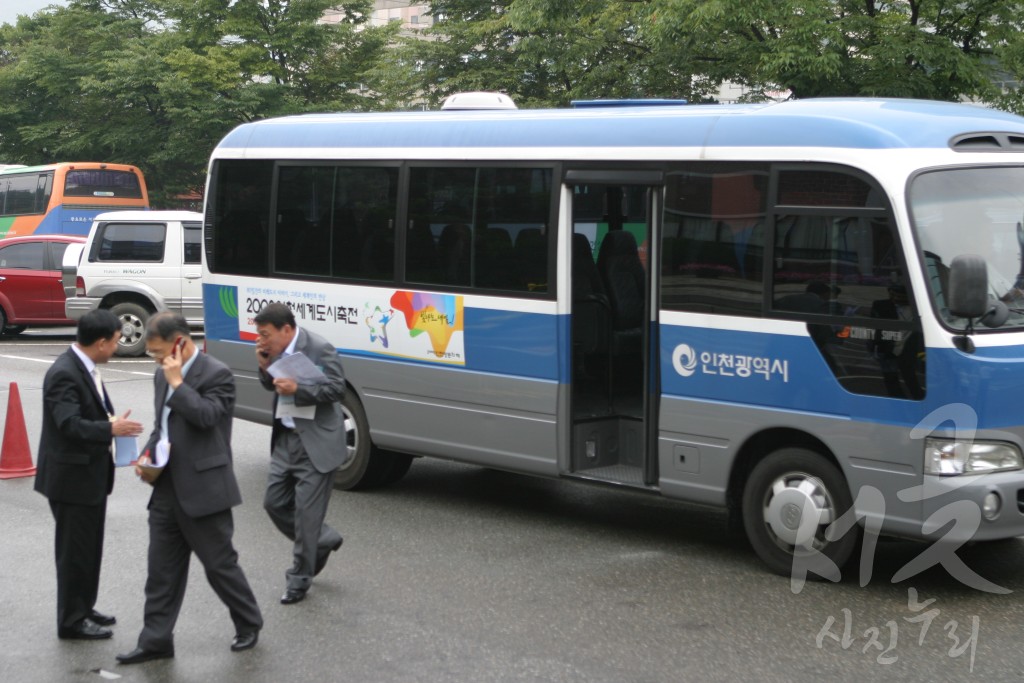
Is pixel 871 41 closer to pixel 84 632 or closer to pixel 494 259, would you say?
pixel 494 259

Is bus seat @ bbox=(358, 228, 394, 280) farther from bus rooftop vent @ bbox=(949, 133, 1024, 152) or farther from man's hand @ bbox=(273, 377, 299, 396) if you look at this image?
bus rooftop vent @ bbox=(949, 133, 1024, 152)

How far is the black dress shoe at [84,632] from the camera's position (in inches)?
255

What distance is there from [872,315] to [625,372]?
6.97 feet

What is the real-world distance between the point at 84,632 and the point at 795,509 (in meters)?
3.91

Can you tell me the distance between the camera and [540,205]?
8680 millimetres

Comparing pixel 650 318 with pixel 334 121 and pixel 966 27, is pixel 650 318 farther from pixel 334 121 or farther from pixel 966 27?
pixel 966 27

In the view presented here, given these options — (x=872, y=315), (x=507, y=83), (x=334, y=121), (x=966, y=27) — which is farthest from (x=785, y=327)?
(x=507, y=83)

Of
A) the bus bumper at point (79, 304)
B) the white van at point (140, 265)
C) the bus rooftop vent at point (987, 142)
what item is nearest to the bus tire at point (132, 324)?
the white van at point (140, 265)

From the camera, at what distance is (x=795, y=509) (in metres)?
7.35

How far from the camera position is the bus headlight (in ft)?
21.9

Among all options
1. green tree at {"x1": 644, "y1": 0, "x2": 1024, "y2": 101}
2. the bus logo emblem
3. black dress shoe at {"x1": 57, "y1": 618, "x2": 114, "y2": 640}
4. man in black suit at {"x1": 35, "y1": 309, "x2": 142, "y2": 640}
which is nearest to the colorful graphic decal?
the bus logo emblem

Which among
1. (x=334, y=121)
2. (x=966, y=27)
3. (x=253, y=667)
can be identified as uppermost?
(x=966, y=27)

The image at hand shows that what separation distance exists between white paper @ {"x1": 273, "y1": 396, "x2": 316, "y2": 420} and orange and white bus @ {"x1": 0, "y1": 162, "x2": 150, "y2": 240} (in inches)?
1047

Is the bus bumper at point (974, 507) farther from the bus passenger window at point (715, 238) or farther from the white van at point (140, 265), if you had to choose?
the white van at point (140, 265)
